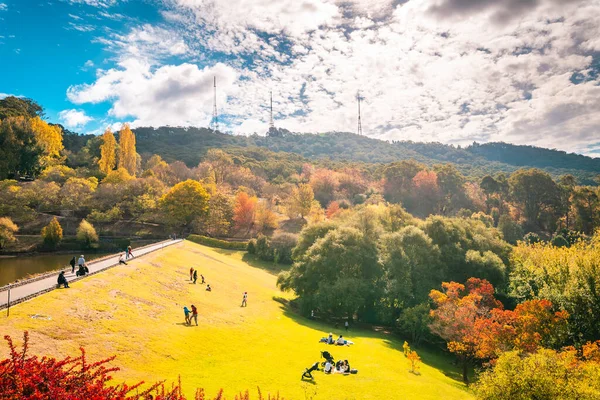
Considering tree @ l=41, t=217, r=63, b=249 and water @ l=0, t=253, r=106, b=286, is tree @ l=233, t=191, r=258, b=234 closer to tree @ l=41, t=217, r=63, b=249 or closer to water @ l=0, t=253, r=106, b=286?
water @ l=0, t=253, r=106, b=286

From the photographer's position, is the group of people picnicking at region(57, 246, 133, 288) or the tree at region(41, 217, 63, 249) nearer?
the group of people picnicking at region(57, 246, 133, 288)

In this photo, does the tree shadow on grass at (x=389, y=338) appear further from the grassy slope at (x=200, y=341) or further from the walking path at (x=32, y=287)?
the walking path at (x=32, y=287)

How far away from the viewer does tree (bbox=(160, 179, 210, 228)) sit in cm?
→ 7862

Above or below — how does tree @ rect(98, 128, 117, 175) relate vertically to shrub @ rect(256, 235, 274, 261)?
above

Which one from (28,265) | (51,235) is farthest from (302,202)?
(28,265)

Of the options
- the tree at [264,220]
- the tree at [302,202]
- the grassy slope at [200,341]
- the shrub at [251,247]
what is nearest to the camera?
the grassy slope at [200,341]

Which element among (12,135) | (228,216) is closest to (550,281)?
(228,216)

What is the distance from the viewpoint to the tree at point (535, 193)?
97000mm

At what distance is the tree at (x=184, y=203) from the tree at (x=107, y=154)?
111 ft

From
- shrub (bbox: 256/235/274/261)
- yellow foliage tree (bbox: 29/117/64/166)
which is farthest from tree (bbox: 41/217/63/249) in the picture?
shrub (bbox: 256/235/274/261)

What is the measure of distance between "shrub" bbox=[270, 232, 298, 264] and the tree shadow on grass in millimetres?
25587

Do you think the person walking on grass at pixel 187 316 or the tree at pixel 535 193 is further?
the tree at pixel 535 193

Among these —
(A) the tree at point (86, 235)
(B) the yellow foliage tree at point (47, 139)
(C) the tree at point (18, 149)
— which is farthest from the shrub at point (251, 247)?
(B) the yellow foliage tree at point (47, 139)

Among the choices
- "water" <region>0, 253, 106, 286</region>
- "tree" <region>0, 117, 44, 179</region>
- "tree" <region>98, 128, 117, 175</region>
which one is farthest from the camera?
"tree" <region>98, 128, 117, 175</region>
